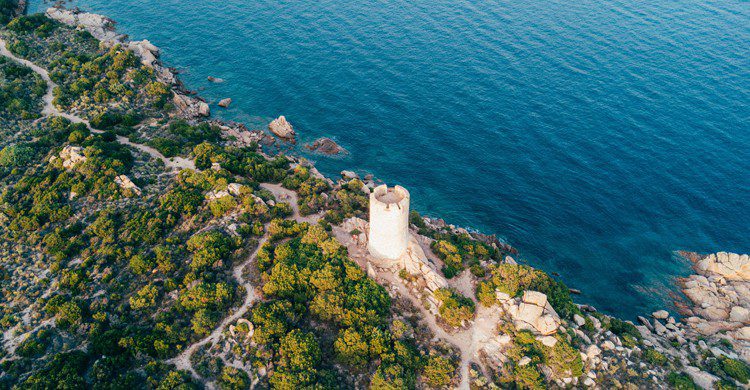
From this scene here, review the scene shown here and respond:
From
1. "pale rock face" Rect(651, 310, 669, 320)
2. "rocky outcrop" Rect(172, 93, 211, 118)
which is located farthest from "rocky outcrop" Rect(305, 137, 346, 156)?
"pale rock face" Rect(651, 310, 669, 320)

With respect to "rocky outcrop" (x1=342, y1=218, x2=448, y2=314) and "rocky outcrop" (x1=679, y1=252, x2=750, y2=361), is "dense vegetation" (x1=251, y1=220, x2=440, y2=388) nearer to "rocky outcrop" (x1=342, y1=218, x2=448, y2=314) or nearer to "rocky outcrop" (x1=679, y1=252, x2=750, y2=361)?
"rocky outcrop" (x1=342, y1=218, x2=448, y2=314)

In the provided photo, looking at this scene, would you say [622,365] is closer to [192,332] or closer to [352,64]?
[192,332]

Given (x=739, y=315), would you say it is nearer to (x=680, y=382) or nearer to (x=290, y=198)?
(x=680, y=382)

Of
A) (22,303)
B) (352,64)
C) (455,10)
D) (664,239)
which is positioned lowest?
(22,303)

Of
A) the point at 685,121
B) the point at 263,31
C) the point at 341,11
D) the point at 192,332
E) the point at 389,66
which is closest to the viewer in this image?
the point at 192,332

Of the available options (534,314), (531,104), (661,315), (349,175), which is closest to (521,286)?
(534,314)

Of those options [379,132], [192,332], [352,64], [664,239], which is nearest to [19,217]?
[192,332]
